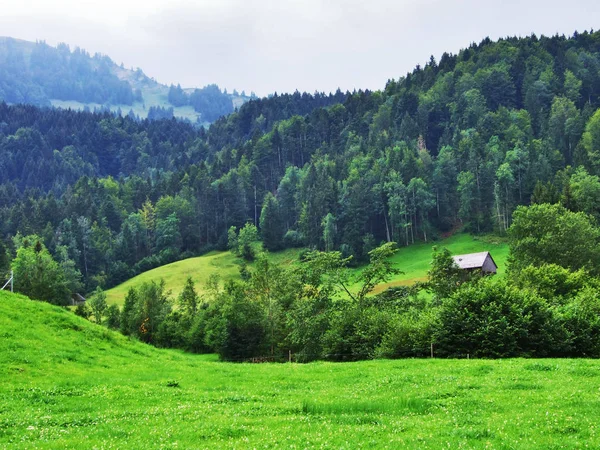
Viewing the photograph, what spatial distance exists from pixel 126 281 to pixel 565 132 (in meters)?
152

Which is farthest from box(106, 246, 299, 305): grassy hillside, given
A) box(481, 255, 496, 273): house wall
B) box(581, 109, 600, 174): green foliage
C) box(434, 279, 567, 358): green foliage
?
box(434, 279, 567, 358): green foliage

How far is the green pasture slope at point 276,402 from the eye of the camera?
1527 centimetres

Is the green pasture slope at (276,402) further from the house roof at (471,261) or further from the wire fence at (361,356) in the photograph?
the house roof at (471,261)

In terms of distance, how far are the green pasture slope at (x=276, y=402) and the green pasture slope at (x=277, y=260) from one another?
3021 inches

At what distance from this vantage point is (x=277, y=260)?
545 feet

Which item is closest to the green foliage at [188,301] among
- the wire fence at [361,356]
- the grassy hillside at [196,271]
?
the wire fence at [361,356]

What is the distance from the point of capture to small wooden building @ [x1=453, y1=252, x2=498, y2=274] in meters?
95.9

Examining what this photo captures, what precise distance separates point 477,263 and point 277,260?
261 feet

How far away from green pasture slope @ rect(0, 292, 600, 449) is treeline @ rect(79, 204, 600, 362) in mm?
9536

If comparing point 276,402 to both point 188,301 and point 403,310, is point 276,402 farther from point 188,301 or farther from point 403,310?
point 188,301

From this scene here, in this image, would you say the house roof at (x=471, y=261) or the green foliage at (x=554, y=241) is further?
the house roof at (x=471, y=261)

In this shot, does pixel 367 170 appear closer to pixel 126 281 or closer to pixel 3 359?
pixel 126 281

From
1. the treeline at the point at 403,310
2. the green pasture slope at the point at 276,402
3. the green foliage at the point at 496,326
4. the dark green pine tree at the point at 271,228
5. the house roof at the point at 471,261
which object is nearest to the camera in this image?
the green pasture slope at the point at 276,402

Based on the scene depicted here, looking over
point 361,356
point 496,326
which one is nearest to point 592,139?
point 361,356
